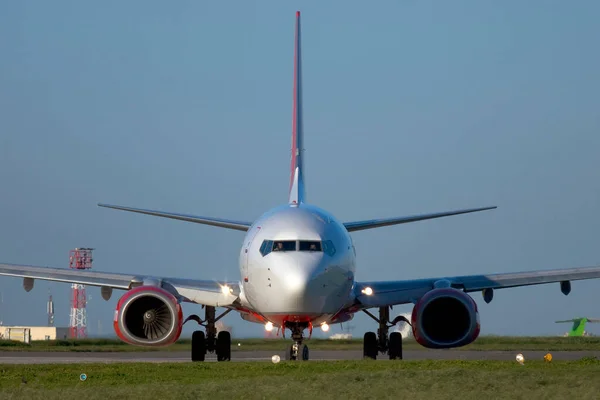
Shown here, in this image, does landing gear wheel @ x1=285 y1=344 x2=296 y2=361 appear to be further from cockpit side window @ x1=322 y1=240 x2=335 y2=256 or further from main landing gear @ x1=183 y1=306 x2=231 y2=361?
main landing gear @ x1=183 y1=306 x2=231 y2=361

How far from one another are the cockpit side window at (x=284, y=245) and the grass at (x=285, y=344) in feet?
52.0

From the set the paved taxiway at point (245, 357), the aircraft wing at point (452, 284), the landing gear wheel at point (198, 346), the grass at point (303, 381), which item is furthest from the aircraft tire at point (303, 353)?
the landing gear wheel at point (198, 346)

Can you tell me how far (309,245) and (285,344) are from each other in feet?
66.4

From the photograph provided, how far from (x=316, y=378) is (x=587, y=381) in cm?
403

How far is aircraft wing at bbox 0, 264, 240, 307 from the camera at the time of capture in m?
30.2

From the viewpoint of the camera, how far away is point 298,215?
27.5 m

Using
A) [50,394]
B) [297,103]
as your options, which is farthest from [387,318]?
[50,394]

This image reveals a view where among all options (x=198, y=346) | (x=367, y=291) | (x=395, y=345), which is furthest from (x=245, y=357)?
(x=367, y=291)

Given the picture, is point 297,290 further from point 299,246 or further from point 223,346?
point 223,346

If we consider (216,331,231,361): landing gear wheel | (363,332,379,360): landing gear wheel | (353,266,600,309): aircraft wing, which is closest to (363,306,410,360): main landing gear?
(363,332,379,360): landing gear wheel

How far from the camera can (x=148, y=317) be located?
93.5 feet

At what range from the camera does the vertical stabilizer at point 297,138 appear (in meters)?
31.8

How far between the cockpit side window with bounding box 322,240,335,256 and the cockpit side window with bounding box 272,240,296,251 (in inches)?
28.4

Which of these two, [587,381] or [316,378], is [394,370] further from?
[587,381]
